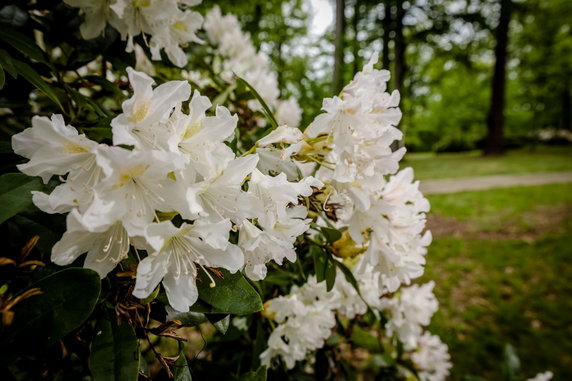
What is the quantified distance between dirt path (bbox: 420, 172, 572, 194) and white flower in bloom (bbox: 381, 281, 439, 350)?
Answer: 862 cm

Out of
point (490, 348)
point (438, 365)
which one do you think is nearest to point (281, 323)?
point (438, 365)

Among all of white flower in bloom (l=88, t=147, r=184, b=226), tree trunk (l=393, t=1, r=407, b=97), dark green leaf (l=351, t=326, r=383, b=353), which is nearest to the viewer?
white flower in bloom (l=88, t=147, r=184, b=226)

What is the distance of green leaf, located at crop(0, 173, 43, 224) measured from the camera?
2.24 ft

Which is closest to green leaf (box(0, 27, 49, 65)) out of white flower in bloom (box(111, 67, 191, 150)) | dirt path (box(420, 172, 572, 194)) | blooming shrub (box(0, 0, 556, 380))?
blooming shrub (box(0, 0, 556, 380))

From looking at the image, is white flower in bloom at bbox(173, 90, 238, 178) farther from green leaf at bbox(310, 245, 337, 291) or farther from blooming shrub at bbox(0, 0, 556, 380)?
green leaf at bbox(310, 245, 337, 291)

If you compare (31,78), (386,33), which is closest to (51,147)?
(31,78)

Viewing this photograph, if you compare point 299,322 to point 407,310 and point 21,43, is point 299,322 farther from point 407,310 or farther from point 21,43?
point 21,43

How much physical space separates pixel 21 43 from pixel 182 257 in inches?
30.1

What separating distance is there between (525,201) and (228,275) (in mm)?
9711

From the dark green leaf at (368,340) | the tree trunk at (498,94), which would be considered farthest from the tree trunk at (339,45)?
the tree trunk at (498,94)

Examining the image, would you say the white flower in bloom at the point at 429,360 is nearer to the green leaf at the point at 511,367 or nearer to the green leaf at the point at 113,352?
the green leaf at the point at 511,367

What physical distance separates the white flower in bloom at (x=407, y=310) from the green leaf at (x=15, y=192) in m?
1.54

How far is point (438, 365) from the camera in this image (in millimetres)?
2277

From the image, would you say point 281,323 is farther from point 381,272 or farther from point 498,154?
point 498,154
